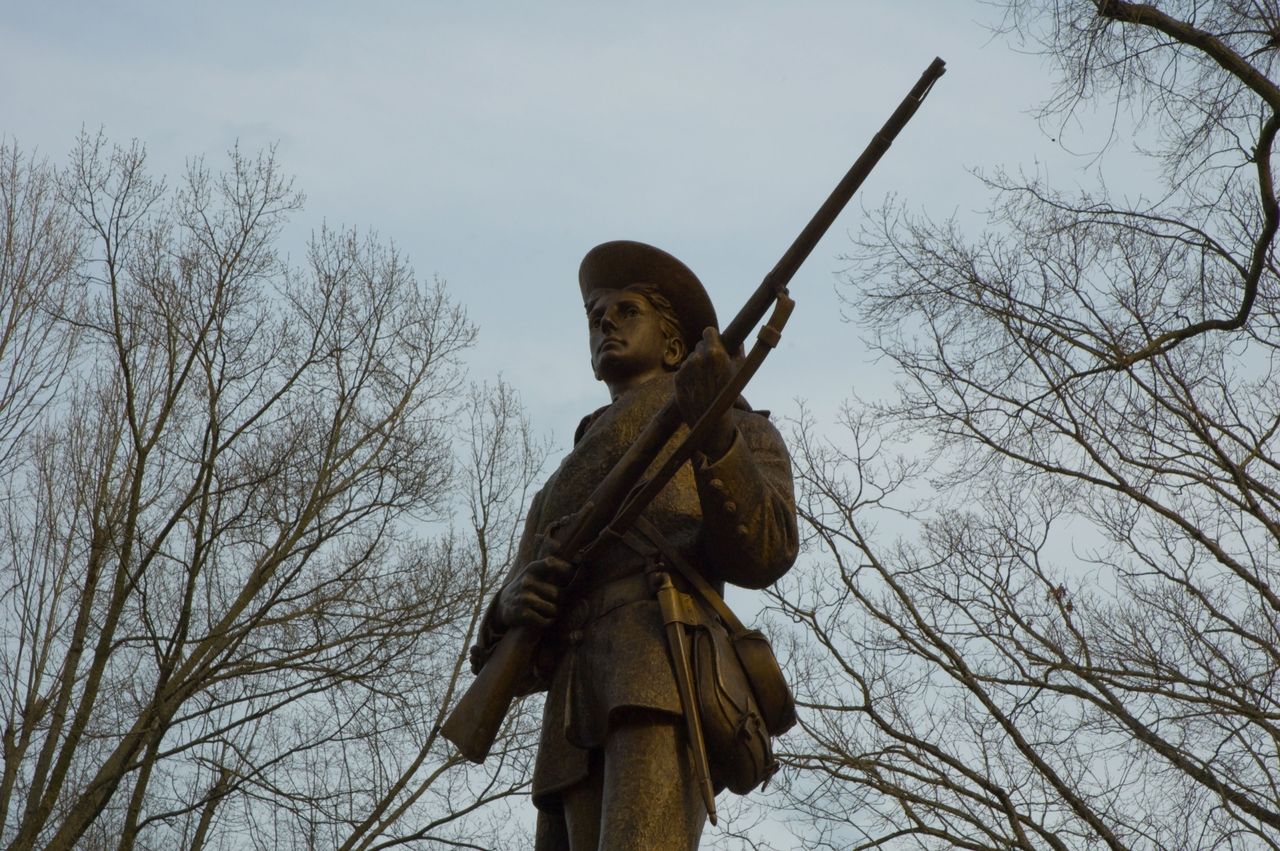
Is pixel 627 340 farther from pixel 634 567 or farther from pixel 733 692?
pixel 733 692

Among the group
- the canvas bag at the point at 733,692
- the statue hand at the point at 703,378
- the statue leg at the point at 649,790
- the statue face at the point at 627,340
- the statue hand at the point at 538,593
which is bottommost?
the statue leg at the point at 649,790

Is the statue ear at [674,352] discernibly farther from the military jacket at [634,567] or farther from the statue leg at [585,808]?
the statue leg at [585,808]

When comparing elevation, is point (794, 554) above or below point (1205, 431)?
below

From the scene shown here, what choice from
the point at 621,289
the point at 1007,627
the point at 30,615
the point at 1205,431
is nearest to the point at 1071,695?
the point at 1007,627

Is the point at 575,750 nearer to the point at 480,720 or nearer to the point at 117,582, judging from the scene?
the point at 480,720

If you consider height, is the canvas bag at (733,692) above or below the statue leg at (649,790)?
above

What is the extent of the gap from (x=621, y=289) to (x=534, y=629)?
143 centimetres

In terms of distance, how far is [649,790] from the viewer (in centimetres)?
476

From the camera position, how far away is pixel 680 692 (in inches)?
193

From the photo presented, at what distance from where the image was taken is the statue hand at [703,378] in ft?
15.5

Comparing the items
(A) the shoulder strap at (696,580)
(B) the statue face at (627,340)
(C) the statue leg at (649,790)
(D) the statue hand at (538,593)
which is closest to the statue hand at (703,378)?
(A) the shoulder strap at (696,580)

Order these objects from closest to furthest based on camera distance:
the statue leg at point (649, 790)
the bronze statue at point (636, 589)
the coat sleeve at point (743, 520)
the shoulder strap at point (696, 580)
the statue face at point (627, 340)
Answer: the statue leg at point (649, 790) → the bronze statue at point (636, 589) → the coat sleeve at point (743, 520) → the shoulder strap at point (696, 580) → the statue face at point (627, 340)

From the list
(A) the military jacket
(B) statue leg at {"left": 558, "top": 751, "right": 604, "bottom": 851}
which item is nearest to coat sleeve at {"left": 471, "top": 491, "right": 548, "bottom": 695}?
(A) the military jacket

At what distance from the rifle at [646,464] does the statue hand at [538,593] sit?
48 mm
